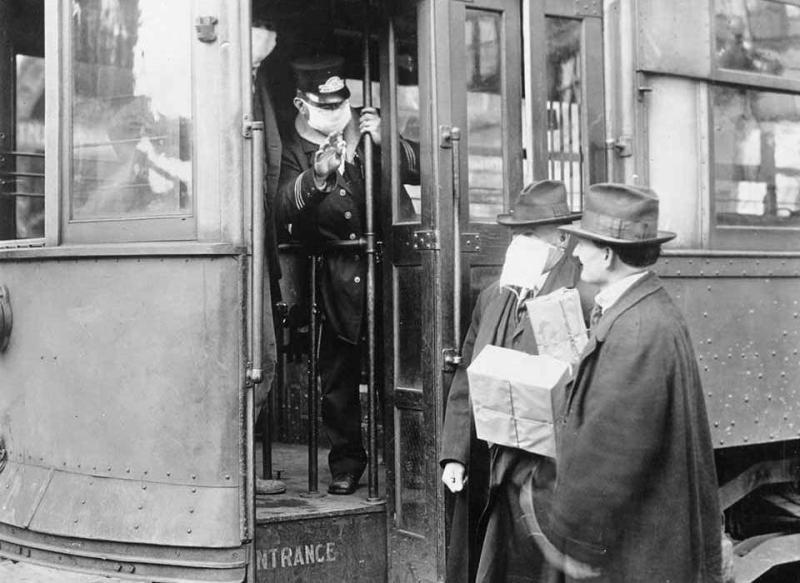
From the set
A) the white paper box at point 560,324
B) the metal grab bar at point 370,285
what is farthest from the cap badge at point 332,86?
the white paper box at point 560,324

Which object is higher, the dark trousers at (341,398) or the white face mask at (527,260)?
the white face mask at (527,260)

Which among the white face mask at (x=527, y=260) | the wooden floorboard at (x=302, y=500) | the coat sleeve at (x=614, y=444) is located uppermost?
the white face mask at (x=527, y=260)

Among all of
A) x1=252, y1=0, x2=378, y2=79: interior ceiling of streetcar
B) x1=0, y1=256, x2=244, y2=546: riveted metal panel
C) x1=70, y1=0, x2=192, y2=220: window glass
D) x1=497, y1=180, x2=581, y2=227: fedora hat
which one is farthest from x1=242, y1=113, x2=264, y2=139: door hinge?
x1=252, y1=0, x2=378, y2=79: interior ceiling of streetcar

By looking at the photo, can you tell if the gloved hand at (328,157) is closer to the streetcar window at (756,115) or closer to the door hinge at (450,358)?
the door hinge at (450,358)

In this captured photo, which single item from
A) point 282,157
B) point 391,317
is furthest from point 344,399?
point 282,157

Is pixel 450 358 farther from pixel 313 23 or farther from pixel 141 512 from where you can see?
pixel 313 23

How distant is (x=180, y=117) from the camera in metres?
3.52

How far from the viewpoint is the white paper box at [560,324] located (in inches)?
133

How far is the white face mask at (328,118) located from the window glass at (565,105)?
918mm

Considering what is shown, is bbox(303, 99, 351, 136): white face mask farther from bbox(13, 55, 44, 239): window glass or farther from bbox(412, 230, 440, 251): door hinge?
bbox(13, 55, 44, 239): window glass

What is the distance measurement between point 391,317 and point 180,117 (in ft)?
3.76

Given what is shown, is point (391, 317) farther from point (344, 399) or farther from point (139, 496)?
point (139, 496)

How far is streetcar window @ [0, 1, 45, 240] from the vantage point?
457cm

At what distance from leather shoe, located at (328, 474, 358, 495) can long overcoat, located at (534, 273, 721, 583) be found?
1.63 m
